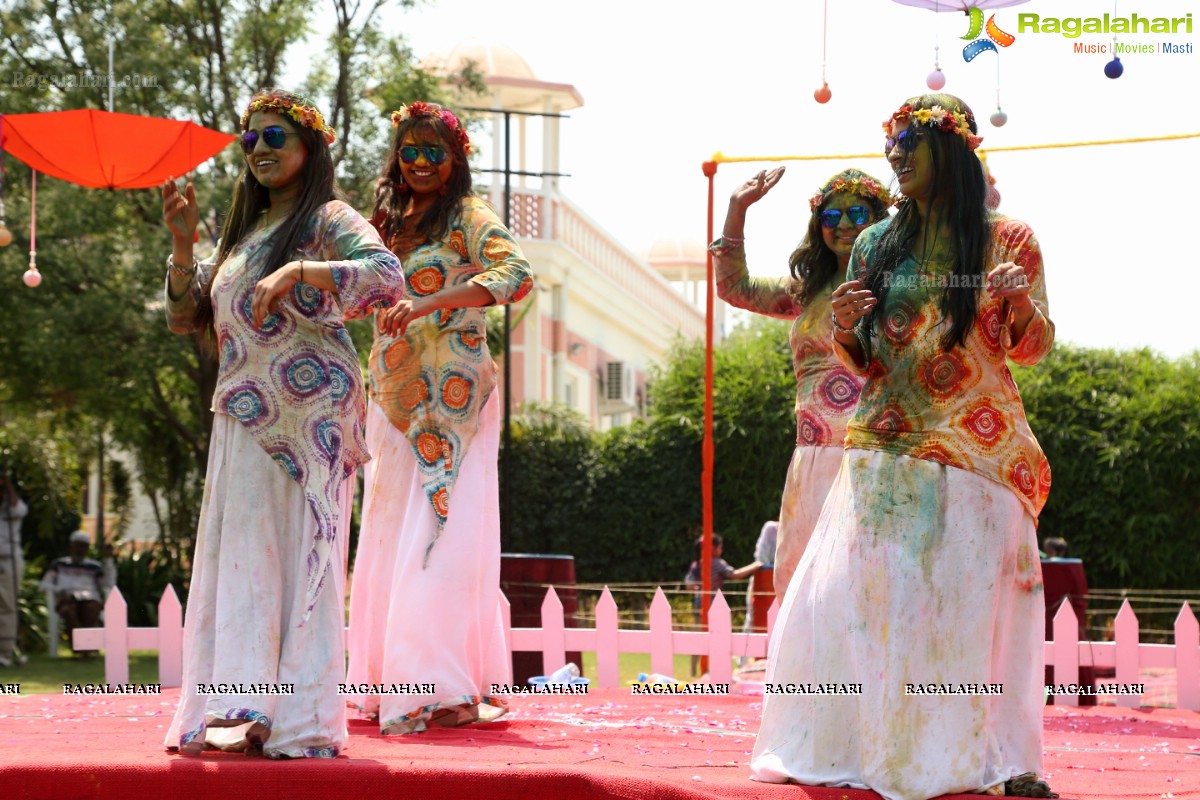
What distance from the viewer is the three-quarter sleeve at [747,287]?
236 inches

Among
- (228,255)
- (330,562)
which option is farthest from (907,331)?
(228,255)

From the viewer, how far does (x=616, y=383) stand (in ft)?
97.9

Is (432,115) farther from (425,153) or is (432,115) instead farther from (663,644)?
(663,644)

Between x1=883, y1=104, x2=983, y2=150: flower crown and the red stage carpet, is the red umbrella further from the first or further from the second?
x1=883, y1=104, x2=983, y2=150: flower crown

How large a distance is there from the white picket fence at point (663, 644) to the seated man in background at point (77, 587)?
5.50 meters

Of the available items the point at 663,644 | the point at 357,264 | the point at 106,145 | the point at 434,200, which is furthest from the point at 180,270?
the point at 106,145

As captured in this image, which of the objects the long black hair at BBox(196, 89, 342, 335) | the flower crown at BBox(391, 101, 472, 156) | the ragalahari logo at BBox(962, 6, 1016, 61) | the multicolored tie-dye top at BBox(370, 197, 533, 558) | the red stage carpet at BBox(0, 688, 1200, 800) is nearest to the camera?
the red stage carpet at BBox(0, 688, 1200, 800)

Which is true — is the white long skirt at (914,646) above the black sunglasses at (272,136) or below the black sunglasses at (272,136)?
below

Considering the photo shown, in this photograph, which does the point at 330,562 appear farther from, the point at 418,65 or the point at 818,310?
the point at 418,65

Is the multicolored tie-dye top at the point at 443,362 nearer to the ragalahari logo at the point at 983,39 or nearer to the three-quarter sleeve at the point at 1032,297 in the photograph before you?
the three-quarter sleeve at the point at 1032,297

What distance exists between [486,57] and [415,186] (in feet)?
48.8

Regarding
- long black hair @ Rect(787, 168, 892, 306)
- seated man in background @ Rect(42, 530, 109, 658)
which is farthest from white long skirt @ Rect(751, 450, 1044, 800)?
seated man in background @ Rect(42, 530, 109, 658)

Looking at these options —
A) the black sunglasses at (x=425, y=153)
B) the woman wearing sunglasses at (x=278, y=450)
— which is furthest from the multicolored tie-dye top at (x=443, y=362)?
the woman wearing sunglasses at (x=278, y=450)

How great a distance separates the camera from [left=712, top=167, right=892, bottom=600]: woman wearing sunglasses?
5.84 m
